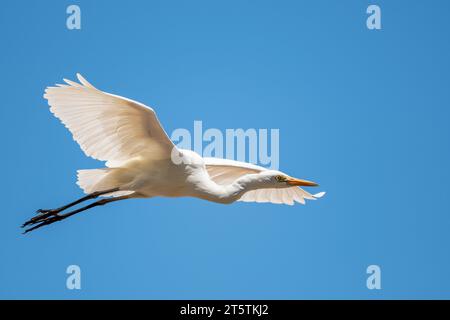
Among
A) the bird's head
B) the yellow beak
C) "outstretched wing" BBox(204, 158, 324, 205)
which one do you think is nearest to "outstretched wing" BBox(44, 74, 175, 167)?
the bird's head

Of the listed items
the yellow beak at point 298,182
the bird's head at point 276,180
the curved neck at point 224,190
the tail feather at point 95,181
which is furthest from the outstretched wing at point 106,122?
the yellow beak at point 298,182

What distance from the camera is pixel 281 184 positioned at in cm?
959

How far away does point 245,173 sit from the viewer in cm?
1057

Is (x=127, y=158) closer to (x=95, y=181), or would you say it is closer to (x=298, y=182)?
(x=95, y=181)

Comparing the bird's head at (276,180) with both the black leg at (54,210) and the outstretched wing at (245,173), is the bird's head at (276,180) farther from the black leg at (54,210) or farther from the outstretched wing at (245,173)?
the black leg at (54,210)

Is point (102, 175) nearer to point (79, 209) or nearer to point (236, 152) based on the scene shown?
point (79, 209)

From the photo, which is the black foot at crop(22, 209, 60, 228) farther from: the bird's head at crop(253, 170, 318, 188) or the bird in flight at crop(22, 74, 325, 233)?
the bird's head at crop(253, 170, 318, 188)

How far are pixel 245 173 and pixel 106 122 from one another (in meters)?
2.40

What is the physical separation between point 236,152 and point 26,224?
3304mm

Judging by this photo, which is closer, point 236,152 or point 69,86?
point 69,86

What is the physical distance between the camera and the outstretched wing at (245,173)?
10.4m

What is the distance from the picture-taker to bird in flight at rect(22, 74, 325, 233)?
28.7 ft

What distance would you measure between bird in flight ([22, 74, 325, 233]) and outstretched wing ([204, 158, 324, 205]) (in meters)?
0.65

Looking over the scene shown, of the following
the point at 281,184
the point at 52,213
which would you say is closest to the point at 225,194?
the point at 281,184
